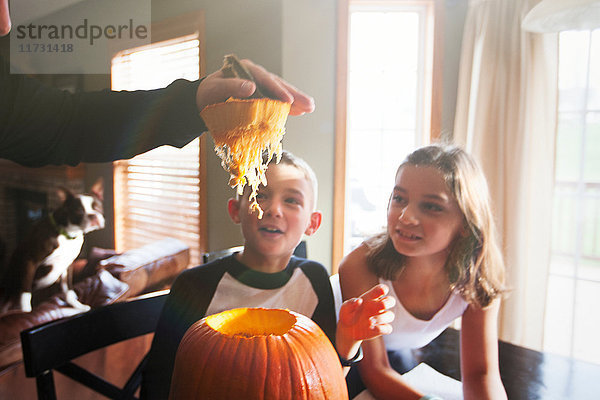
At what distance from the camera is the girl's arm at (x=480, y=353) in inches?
30.5

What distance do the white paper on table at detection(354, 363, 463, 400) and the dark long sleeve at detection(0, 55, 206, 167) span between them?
652 mm

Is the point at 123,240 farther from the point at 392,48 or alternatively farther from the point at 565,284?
the point at 565,284

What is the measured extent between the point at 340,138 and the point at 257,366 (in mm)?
474

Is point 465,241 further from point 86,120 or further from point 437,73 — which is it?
point 86,120

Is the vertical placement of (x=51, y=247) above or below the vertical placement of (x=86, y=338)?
above

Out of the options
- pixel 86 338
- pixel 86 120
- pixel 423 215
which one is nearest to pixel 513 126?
pixel 423 215

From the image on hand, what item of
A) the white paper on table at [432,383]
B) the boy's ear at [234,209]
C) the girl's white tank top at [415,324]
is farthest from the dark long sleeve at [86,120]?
the white paper on table at [432,383]

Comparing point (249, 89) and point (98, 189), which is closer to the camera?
point (249, 89)

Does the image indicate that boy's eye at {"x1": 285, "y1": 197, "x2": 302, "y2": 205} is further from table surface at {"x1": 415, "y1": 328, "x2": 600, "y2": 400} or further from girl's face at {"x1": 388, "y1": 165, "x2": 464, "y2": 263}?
table surface at {"x1": 415, "y1": 328, "x2": 600, "y2": 400}

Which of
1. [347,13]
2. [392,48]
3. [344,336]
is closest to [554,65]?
[392,48]

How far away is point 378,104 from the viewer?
2.65ft

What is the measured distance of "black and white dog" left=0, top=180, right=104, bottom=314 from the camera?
75 cm

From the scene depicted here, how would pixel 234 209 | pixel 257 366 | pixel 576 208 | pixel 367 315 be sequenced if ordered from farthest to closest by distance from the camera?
pixel 576 208, pixel 234 209, pixel 367 315, pixel 257 366

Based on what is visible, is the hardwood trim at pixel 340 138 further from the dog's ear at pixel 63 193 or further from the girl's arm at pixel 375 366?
the dog's ear at pixel 63 193
